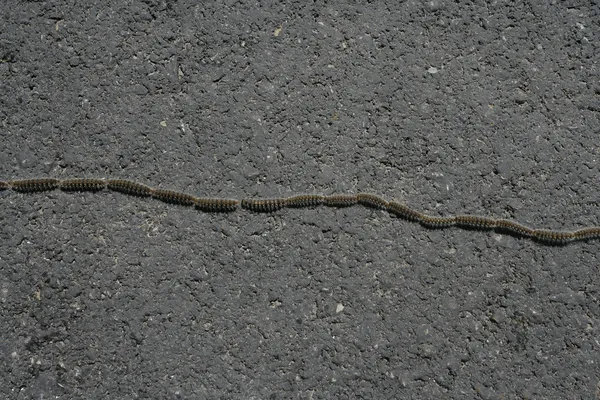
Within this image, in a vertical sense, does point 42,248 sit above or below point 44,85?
below

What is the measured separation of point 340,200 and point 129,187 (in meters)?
1.29

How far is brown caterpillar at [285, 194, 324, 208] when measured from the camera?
3.92 metres

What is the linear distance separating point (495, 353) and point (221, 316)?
5.35ft

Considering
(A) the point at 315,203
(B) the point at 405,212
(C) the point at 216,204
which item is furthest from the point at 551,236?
(C) the point at 216,204

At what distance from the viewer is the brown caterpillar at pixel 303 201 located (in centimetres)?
392

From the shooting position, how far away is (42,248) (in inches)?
152

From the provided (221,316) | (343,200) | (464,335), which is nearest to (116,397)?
(221,316)

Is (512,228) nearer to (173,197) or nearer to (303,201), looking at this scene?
(303,201)

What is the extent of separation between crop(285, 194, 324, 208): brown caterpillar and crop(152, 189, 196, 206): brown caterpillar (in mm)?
583

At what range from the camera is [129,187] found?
12.9 feet

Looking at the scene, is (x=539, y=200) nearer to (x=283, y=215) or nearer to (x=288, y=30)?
(x=283, y=215)

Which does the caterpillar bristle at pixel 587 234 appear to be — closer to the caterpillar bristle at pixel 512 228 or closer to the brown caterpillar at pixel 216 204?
the caterpillar bristle at pixel 512 228

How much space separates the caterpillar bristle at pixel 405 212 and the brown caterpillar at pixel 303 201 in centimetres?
44

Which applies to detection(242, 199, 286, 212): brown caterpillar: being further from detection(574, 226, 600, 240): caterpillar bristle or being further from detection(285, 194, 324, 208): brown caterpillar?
detection(574, 226, 600, 240): caterpillar bristle
